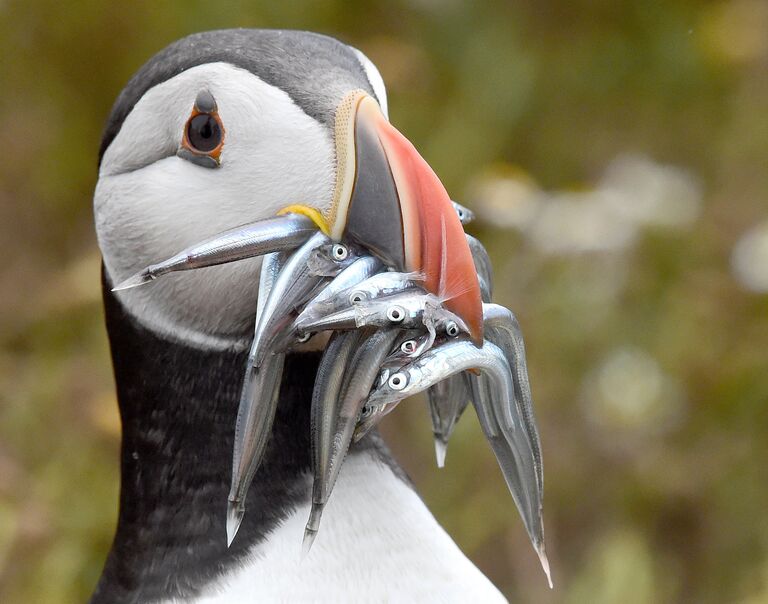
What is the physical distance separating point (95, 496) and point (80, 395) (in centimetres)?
27

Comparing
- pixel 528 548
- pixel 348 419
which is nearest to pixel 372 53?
pixel 528 548

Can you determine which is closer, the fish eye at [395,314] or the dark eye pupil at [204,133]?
the fish eye at [395,314]

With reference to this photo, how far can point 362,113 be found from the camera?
1555mm

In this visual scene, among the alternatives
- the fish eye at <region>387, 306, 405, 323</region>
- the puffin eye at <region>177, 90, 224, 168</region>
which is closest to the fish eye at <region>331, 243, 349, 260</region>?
the fish eye at <region>387, 306, 405, 323</region>

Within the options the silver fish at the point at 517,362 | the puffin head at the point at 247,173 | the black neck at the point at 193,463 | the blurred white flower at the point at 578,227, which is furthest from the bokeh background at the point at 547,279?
the silver fish at the point at 517,362

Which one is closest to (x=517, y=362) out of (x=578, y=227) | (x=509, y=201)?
(x=509, y=201)

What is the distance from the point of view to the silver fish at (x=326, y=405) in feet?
5.04

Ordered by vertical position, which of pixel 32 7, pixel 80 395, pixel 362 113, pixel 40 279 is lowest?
pixel 40 279

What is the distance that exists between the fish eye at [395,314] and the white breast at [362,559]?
348 mm

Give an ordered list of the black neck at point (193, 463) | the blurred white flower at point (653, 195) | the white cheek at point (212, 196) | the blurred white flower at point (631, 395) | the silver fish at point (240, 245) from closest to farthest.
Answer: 1. the silver fish at point (240, 245)
2. the white cheek at point (212, 196)
3. the black neck at point (193, 463)
4. the blurred white flower at point (631, 395)
5. the blurred white flower at point (653, 195)

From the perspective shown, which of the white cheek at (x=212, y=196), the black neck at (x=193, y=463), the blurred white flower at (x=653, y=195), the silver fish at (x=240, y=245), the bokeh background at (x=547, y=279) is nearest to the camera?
the silver fish at (x=240, y=245)

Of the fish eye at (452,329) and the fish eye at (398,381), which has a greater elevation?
the fish eye at (452,329)

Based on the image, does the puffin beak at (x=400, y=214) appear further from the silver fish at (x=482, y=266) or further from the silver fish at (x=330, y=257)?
the silver fish at (x=482, y=266)

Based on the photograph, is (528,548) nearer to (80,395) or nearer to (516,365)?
(80,395)
